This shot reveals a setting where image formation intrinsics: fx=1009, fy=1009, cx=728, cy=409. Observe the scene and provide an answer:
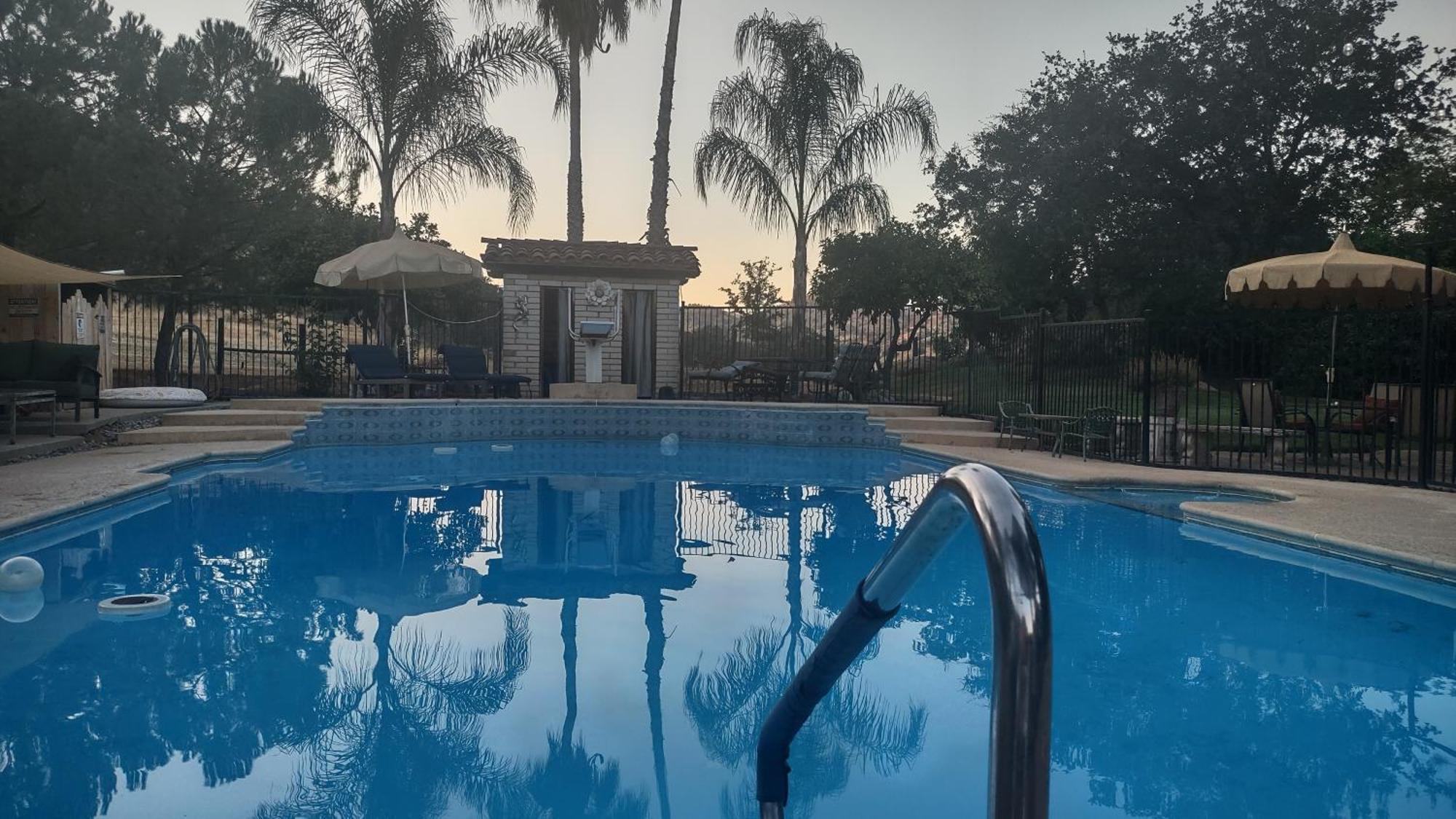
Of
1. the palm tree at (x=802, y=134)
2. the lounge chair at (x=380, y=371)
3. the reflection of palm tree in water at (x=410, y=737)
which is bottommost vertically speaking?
the reflection of palm tree in water at (x=410, y=737)

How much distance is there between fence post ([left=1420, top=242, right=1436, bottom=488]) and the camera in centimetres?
950

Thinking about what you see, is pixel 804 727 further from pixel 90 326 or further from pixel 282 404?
pixel 90 326

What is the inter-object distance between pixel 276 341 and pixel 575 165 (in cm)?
723

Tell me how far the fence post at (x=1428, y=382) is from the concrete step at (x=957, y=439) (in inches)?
208

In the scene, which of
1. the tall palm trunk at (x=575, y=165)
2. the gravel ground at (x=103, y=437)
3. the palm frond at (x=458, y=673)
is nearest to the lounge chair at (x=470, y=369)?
the gravel ground at (x=103, y=437)

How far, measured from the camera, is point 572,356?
62.0ft

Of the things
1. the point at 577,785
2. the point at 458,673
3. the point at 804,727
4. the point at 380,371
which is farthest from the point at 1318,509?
the point at 380,371

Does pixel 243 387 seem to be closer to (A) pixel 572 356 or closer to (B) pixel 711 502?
(A) pixel 572 356

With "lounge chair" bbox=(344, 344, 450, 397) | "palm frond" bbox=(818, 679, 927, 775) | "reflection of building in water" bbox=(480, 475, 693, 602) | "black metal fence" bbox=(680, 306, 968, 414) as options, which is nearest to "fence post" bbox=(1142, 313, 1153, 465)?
"black metal fence" bbox=(680, 306, 968, 414)

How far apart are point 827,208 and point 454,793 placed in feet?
64.9

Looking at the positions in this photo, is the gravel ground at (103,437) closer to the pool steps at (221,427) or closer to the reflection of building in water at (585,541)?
the pool steps at (221,427)

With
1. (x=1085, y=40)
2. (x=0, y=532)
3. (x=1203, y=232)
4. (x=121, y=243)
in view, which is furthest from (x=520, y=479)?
(x=1085, y=40)

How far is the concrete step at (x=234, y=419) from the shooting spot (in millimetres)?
13281

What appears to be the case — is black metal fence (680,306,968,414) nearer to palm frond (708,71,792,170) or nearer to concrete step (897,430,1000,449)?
concrete step (897,430,1000,449)
